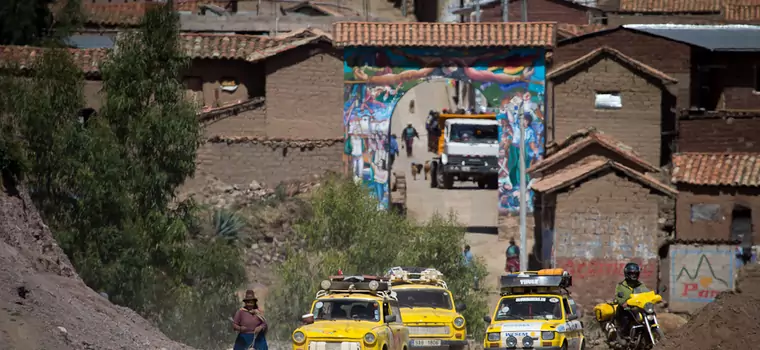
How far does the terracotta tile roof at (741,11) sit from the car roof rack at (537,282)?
47.1 meters

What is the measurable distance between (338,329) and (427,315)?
494 cm

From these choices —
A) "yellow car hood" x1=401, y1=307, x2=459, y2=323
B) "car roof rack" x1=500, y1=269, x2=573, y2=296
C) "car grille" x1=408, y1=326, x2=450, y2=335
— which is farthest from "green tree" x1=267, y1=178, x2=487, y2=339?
"car roof rack" x1=500, y1=269, x2=573, y2=296

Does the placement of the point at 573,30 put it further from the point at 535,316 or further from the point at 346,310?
the point at 346,310

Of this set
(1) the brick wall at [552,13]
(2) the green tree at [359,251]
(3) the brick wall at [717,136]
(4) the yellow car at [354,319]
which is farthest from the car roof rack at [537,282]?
(1) the brick wall at [552,13]

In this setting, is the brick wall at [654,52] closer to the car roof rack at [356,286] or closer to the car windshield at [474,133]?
the car windshield at [474,133]

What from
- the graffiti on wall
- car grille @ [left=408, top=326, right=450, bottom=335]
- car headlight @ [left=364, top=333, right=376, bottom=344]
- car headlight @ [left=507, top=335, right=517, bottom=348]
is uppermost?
car headlight @ [left=364, top=333, right=376, bottom=344]

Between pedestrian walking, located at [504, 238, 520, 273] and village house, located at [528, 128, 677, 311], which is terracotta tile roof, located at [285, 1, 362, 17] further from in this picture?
village house, located at [528, 128, 677, 311]

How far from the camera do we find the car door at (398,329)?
92.2 feet

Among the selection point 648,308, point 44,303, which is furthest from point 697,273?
point 44,303

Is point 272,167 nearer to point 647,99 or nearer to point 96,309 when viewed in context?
point 647,99

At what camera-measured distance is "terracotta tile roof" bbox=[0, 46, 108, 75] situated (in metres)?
54.5

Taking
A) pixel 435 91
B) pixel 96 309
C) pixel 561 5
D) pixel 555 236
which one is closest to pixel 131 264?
pixel 96 309

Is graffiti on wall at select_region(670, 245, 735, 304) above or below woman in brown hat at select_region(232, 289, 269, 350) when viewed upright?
below

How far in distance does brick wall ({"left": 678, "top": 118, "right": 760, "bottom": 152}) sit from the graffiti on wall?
842 cm
